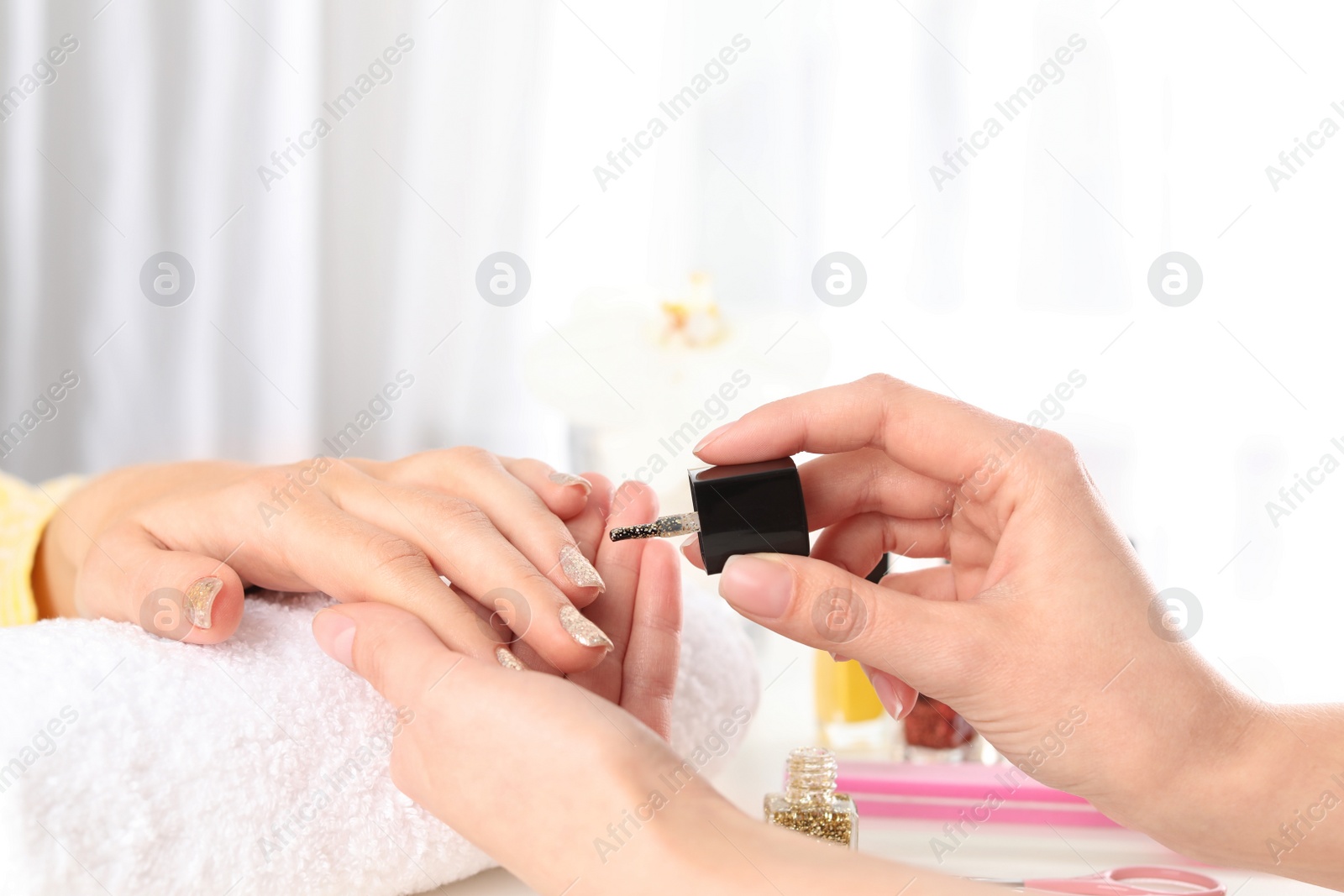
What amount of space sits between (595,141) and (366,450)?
591 mm

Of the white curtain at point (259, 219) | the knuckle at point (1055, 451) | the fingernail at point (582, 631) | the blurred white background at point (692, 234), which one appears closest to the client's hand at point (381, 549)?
the fingernail at point (582, 631)

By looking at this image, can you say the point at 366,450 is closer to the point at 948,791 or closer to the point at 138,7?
the point at 138,7

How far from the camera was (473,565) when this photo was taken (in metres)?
0.59

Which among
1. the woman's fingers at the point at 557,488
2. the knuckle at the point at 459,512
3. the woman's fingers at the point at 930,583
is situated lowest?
the knuckle at the point at 459,512

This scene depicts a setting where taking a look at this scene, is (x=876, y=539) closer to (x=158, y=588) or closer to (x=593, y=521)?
(x=593, y=521)

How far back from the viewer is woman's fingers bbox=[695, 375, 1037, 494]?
566 mm

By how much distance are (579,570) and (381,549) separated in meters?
0.12

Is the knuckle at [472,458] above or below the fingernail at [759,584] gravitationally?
below

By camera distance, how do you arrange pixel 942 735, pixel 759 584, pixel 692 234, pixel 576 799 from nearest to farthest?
pixel 576 799, pixel 759 584, pixel 942 735, pixel 692 234

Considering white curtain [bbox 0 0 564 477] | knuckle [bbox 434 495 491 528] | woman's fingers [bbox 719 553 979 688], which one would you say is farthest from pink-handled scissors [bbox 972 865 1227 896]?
white curtain [bbox 0 0 564 477]

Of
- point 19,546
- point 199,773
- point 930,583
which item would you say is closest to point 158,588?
point 199,773

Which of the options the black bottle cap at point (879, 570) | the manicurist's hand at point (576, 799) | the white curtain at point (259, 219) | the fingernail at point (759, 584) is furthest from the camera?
the white curtain at point (259, 219)

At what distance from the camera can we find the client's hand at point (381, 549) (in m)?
0.55

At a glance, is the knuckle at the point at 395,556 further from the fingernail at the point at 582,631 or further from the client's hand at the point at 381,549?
the fingernail at the point at 582,631
